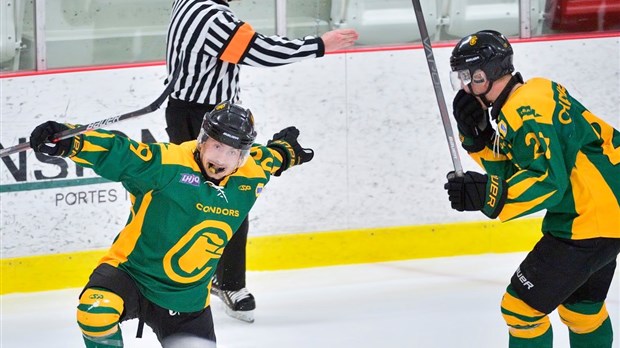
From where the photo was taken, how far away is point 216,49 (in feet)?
14.1

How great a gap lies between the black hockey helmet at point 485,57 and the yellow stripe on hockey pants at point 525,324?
617 mm

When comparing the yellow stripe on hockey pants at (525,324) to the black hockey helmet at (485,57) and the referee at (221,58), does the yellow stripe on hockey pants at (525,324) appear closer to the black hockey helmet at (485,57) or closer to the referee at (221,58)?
the black hockey helmet at (485,57)

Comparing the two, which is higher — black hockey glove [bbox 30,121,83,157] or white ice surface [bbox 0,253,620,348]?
black hockey glove [bbox 30,121,83,157]

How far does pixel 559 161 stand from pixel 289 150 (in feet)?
2.84

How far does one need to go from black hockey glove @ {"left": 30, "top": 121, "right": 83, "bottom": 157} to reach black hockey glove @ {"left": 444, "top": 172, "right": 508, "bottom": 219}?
989 mm

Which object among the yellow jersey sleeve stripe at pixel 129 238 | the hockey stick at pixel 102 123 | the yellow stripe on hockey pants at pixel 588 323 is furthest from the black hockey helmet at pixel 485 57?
the yellow jersey sleeve stripe at pixel 129 238

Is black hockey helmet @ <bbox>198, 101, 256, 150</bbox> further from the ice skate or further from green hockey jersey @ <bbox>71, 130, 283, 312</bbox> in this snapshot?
the ice skate

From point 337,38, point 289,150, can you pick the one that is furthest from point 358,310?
point 289,150

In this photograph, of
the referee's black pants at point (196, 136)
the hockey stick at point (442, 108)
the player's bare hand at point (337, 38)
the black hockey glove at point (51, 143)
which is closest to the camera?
the black hockey glove at point (51, 143)

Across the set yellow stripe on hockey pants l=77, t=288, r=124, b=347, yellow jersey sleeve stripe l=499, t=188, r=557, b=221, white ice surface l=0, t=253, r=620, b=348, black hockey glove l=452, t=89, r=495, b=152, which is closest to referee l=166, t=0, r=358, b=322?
white ice surface l=0, t=253, r=620, b=348

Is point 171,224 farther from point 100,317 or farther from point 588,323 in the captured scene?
point 588,323

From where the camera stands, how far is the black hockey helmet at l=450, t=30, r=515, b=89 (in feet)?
10.9

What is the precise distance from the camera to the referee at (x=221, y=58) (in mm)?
4262

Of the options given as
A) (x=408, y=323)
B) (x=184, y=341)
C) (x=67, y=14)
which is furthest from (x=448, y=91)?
(x=184, y=341)
